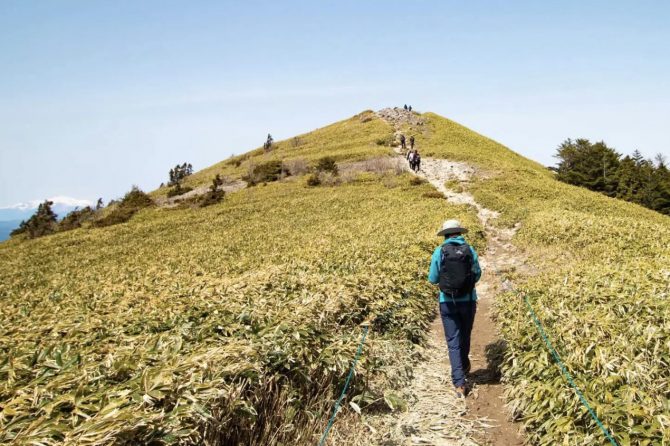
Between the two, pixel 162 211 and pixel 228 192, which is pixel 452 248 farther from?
pixel 228 192

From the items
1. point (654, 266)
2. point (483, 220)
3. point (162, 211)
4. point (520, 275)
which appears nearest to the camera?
point (654, 266)

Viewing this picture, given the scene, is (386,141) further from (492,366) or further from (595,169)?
(492,366)

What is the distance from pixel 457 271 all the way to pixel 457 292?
0.41 metres

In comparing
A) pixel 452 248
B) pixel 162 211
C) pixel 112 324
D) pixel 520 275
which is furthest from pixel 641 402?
pixel 162 211

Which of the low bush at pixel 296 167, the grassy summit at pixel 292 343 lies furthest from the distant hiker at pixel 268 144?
the grassy summit at pixel 292 343

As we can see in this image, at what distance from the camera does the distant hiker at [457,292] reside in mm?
7758

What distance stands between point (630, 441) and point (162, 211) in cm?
4372

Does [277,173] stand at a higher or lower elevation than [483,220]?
higher

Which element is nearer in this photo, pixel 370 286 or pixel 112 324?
pixel 112 324

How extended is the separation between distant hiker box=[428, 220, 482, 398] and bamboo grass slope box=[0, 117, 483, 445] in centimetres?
124

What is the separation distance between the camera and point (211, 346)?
623 centimetres

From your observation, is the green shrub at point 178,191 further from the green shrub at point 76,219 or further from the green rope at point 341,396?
the green rope at point 341,396

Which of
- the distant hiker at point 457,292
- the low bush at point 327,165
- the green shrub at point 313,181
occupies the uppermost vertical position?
the low bush at point 327,165

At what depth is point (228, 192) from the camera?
49.7m
